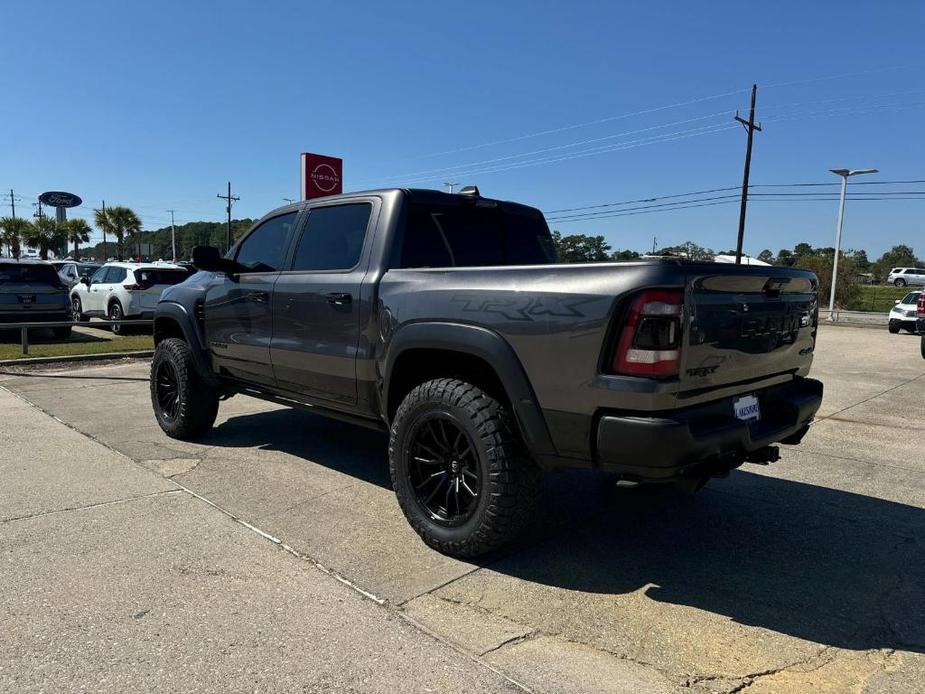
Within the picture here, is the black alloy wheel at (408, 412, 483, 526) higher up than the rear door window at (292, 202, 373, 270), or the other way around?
the rear door window at (292, 202, 373, 270)

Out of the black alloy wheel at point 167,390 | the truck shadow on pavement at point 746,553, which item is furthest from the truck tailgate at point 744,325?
the black alloy wheel at point 167,390

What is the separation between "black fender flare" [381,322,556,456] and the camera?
9.75 feet

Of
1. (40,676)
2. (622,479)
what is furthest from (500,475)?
(40,676)

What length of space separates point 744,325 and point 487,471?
137 centimetres

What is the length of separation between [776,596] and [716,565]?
1.20ft

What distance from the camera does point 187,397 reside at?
5492mm

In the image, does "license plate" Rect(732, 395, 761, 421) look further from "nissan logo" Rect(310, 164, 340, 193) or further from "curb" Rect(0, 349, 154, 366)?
"curb" Rect(0, 349, 154, 366)

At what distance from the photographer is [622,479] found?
3045 mm

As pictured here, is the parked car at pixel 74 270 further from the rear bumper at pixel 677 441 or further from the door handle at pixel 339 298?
the rear bumper at pixel 677 441

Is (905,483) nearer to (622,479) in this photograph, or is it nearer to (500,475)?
(622,479)

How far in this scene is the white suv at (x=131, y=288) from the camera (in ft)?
47.4

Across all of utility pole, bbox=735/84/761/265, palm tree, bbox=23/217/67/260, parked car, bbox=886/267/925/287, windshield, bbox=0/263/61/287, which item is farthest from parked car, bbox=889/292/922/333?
palm tree, bbox=23/217/67/260

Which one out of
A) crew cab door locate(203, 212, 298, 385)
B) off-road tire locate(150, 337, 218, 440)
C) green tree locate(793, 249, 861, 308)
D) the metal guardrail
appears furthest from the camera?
green tree locate(793, 249, 861, 308)

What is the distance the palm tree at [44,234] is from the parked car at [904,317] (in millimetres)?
85961
